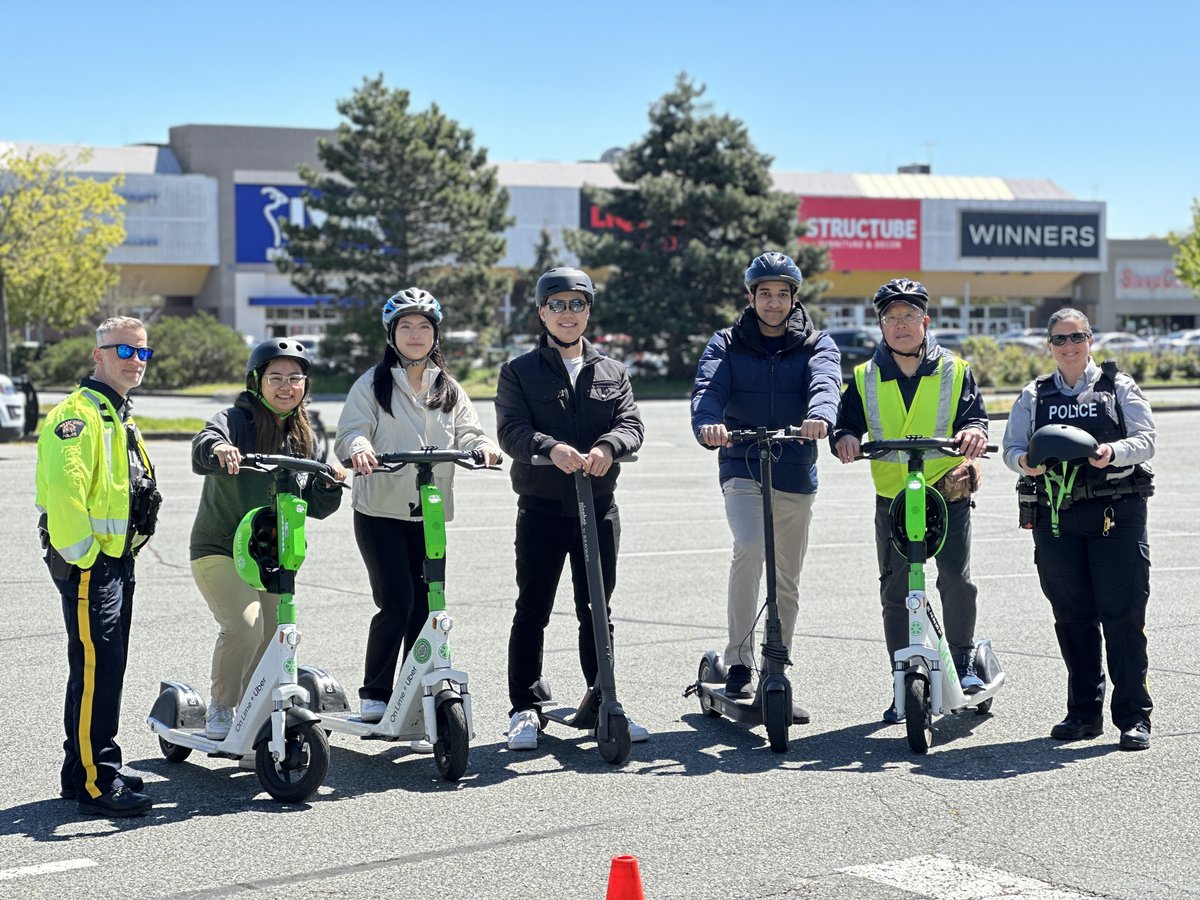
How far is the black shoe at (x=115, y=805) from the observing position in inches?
233

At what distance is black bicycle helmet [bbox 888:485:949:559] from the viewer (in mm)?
7184

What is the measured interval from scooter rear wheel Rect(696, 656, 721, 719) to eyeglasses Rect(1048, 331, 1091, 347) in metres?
2.21

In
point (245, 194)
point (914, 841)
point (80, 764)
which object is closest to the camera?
point (914, 841)

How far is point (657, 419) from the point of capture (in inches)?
1339

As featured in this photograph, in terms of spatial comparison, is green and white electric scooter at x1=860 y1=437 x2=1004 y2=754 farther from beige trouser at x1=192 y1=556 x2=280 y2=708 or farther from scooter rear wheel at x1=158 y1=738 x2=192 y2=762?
scooter rear wheel at x1=158 y1=738 x2=192 y2=762

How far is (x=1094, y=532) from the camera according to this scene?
7.12m

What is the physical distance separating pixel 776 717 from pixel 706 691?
0.70m

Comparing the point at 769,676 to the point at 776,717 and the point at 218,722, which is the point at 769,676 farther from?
the point at 218,722

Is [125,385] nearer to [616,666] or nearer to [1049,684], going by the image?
[616,666]

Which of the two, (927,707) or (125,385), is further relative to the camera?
(927,707)

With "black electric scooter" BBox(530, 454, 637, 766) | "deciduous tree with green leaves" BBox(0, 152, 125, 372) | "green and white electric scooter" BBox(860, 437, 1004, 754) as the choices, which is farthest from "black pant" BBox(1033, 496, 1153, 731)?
"deciduous tree with green leaves" BBox(0, 152, 125, 372)

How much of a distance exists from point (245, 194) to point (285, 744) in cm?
6731

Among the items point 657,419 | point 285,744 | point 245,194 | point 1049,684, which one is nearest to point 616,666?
point 1049,684

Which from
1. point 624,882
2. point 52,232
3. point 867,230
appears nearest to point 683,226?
point 52,232
